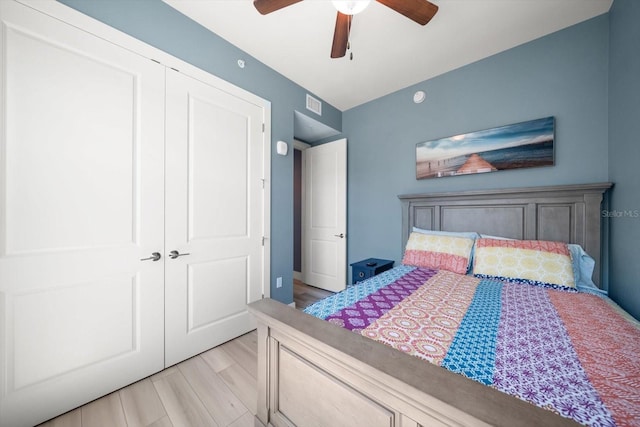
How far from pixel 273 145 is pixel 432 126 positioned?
1.87m

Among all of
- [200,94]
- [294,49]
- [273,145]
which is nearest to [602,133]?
[294,49]

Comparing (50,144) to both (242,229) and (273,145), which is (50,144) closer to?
(242,229)

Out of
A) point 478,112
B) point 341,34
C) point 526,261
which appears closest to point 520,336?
point 526,261

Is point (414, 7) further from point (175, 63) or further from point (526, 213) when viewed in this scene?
point (526, 213)

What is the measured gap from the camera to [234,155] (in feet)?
7.11

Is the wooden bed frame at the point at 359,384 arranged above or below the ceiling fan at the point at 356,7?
below

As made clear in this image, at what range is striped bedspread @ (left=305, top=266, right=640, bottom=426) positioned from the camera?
71 cm

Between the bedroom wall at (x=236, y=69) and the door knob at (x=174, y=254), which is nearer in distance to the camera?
the bedroom wall at (x=236, y=69)

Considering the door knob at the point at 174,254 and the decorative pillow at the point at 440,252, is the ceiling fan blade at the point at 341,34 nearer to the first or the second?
the decorative pillow at the point at 440,252

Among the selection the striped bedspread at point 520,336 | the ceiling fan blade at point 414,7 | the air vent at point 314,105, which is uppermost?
the air vent at point 314,105

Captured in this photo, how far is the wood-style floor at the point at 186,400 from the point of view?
133 cm

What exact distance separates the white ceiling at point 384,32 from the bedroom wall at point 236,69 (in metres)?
0.10

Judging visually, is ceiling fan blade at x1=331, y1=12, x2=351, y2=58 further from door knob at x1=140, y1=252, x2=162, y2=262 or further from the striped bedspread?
door knob at x1=140, y1=252, x2=162, y2=262

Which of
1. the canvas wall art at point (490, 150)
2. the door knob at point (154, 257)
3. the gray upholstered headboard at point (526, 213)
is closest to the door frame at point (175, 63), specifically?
the door knob at point (154, 257)
